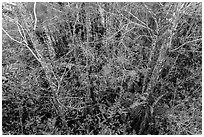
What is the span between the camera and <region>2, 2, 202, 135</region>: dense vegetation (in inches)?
159

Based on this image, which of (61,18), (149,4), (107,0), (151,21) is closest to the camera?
(107,0)

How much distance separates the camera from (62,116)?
407 centimetres

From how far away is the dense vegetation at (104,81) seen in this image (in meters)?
4.03

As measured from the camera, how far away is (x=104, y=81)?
14.2 feet

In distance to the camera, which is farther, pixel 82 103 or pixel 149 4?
pixel 82 103

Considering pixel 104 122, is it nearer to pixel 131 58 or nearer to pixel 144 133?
pixel 144 133

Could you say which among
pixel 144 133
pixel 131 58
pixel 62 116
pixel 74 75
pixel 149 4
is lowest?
pixel 144 133

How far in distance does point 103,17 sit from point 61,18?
39.6 inches

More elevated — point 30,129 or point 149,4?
point 149,4

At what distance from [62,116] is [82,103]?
0.47m

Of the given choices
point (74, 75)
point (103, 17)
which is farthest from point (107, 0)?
point (74, 75)

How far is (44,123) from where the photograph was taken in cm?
446

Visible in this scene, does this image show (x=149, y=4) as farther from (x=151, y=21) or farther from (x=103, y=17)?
(x=103, y=17)

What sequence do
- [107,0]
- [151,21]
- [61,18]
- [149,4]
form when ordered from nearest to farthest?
1. [107,0]
2. [149,4]
3. [151,21]
4. [61,18]
